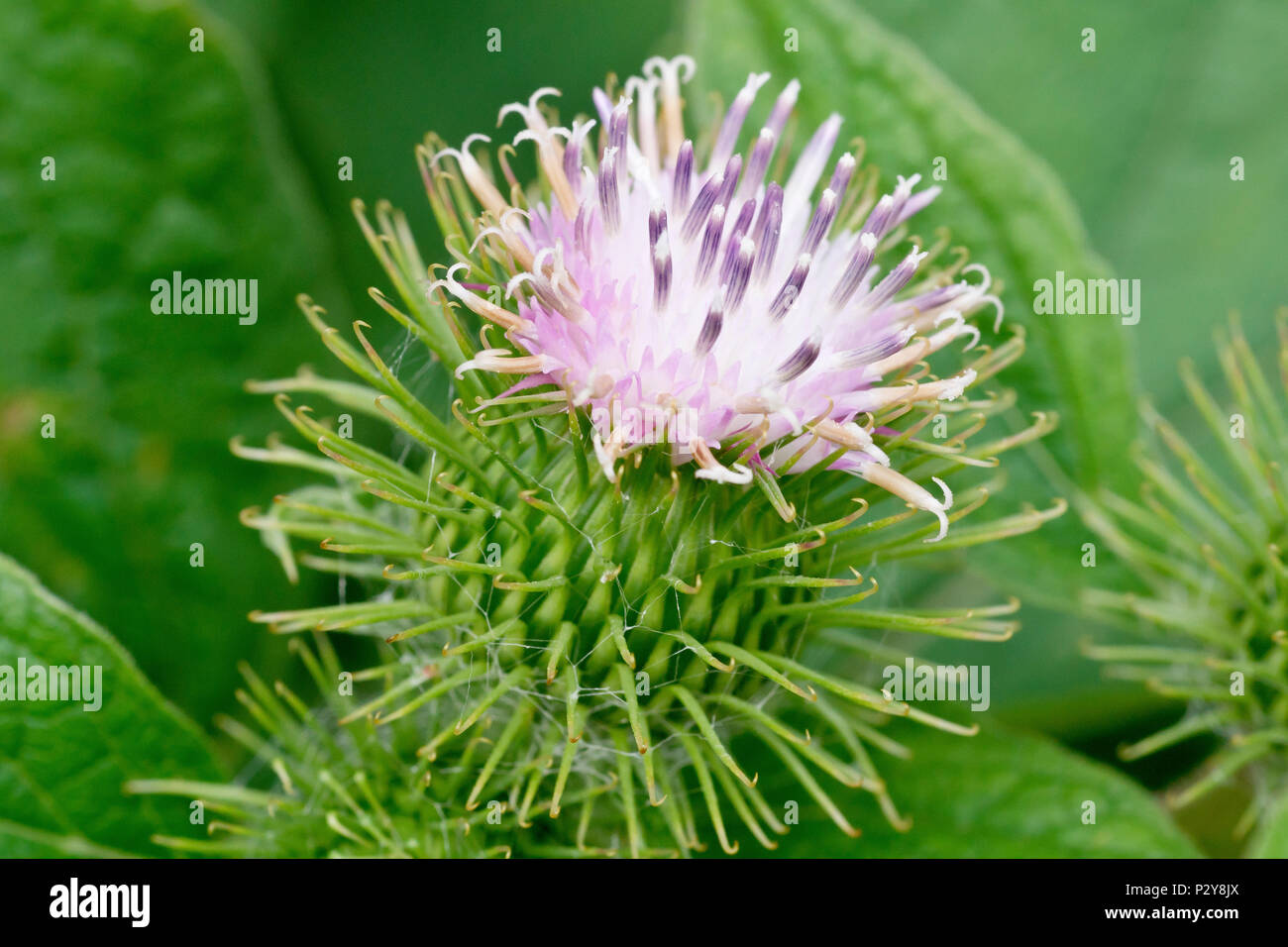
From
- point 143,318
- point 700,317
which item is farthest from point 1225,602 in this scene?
point 143,318

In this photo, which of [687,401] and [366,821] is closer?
[687,401]

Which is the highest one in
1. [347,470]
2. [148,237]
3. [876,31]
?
[876,31]

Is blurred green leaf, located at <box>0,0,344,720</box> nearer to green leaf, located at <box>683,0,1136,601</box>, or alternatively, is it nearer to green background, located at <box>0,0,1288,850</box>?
green background, located at <box>0,0,1288,850</box>

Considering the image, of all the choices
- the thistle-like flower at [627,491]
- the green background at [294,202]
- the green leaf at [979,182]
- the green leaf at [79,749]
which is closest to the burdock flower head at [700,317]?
the thistle-like flower at [627,491]

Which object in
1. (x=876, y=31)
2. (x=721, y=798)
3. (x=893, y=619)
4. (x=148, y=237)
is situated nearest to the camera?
(x=893, y=619)

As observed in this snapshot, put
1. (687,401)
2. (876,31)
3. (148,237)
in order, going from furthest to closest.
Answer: (148,237), (876,31), (687,401)

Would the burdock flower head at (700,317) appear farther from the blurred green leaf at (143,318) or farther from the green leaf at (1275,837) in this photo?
the blurred green leaf at (143,318)

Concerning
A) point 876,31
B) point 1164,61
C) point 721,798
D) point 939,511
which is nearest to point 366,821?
point 721,798

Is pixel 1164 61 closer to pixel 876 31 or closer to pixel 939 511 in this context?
pixel 876 31
